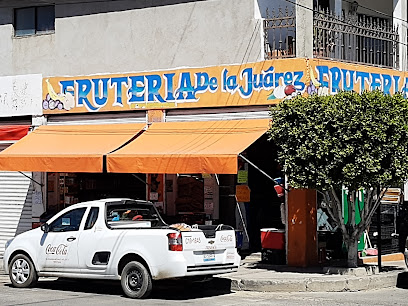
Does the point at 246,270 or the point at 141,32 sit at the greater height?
the point at 141,32

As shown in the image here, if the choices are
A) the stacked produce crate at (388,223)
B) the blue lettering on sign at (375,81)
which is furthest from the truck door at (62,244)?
the blue lettering on sign at (375,81)

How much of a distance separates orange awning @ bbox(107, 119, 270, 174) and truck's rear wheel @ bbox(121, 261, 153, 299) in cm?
310

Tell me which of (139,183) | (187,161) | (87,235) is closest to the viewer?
(87,235)

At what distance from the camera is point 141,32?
20.2m

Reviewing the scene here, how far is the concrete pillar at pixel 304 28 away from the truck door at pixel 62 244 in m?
6.09

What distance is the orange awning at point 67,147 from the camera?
18281 millimetres

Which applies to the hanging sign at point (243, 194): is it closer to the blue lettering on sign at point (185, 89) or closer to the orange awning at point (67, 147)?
the blue lettering on sign at point (185, 89)

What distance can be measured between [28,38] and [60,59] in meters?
1.28

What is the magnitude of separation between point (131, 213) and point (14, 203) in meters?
7.57

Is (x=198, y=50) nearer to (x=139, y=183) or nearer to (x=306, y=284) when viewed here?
(x=139, y=183)

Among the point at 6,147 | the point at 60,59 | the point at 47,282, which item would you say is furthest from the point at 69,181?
the point at 47,282

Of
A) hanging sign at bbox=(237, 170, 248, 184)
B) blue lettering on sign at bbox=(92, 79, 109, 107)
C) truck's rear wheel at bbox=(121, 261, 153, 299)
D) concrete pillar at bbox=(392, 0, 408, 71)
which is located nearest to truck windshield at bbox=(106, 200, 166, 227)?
truck's rear wheel at bbox=(121, 261, 153, 299)

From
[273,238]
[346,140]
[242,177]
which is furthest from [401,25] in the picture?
[273,238]

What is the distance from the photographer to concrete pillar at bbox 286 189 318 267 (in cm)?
1773
